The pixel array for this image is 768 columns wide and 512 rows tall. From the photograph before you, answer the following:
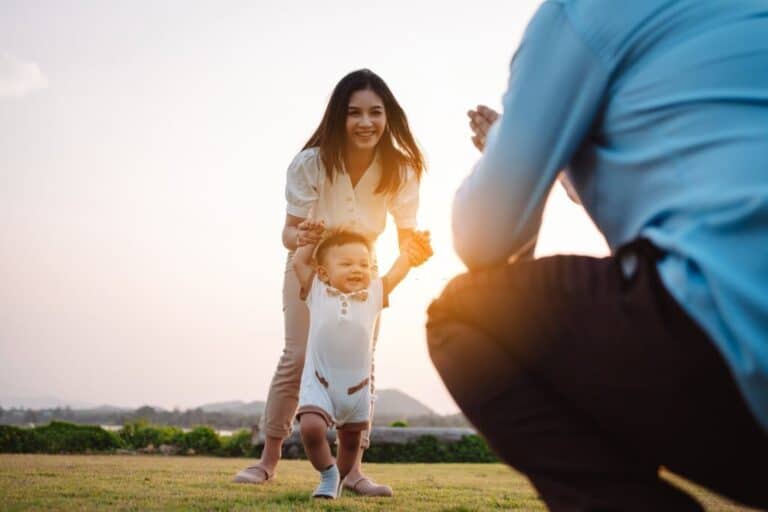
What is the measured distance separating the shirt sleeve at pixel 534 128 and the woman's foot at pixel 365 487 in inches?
119

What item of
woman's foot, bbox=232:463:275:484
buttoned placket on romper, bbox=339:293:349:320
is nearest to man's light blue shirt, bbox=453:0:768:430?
buttoned placket on romper, bbox=339:293:349:320

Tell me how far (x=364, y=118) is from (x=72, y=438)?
626cm

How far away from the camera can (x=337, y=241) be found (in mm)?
4465

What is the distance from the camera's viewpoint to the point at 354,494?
4.29 m

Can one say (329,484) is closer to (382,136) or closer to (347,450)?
(347,450)

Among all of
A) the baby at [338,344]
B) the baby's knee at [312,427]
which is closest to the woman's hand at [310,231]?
the baby at [338,344]

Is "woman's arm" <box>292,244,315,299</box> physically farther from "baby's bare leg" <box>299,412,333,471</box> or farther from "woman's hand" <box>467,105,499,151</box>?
"woman's hand" <box>467,105,499,151</box>

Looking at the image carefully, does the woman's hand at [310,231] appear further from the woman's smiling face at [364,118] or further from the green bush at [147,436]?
the green bush at [147,436]

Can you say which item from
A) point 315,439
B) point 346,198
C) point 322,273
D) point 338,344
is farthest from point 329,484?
point 346,198

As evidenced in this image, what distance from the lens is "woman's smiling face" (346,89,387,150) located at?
4.59m

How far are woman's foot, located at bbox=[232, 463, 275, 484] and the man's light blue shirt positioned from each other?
3537 mm

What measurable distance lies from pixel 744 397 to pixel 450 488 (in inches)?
149

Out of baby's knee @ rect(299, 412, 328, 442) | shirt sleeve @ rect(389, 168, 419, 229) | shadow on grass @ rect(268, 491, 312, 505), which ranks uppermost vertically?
shirt sleeve @ rect(389, 168, 419, 229)

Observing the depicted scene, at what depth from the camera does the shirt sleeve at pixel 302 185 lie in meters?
4.59
